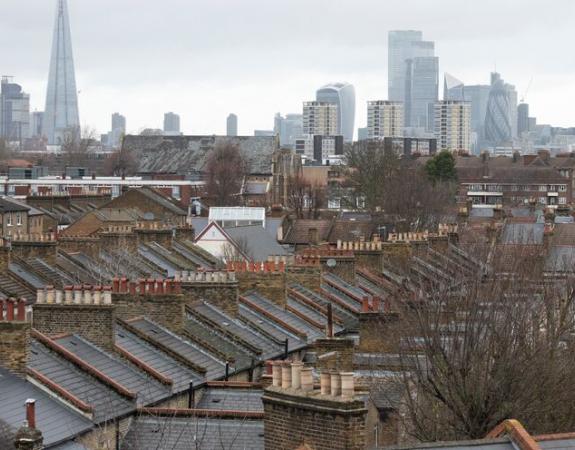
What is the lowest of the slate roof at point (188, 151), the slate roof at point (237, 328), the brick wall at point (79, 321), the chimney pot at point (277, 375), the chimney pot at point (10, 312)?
the slate roof at point (237, 328)

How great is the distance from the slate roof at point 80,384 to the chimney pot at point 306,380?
5582 mm

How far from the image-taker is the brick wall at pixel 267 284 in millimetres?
38531

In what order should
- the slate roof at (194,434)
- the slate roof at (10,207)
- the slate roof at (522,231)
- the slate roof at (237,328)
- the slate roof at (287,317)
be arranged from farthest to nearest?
the slate roof at (10,207) → the slate roof at (522,231) → the slate roof at (287,317) → the slate roof at (237,328) → the slate roof at (194,434)

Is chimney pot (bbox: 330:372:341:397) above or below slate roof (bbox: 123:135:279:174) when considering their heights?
below

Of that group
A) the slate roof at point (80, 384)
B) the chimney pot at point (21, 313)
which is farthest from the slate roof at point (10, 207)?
the chimney pot at point (21, 313)

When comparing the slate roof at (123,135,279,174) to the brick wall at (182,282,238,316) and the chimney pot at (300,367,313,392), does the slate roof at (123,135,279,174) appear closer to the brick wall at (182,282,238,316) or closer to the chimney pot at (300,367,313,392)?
the brick wall at (182,282,238,316)

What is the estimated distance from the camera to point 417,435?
22.8 metres

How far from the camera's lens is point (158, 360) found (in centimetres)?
2741

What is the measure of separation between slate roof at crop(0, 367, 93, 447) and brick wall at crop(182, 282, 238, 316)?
456 inches

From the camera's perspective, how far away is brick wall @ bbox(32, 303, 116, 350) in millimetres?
26234

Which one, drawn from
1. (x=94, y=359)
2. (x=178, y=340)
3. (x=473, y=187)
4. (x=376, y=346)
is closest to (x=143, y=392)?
(x=94, y=359)

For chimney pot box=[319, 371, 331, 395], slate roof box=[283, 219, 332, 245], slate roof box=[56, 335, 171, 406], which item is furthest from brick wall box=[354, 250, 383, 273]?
chimney pot box=[319, 371, 331, 395]

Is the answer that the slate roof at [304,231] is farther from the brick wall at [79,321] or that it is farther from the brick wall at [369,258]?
the brick wall at [79,321]

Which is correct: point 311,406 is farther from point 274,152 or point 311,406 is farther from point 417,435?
point 274,152
